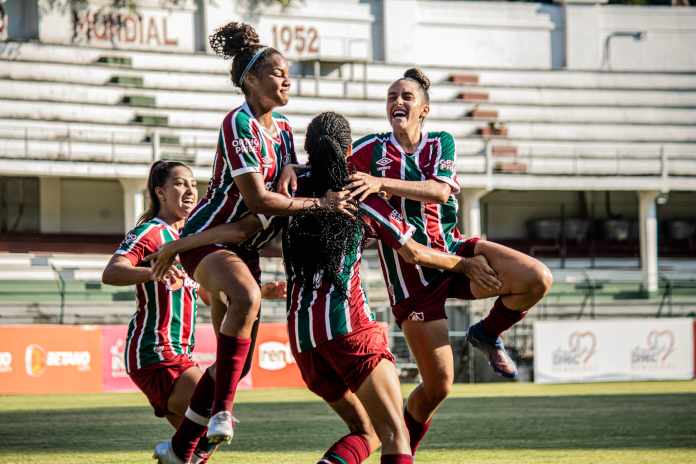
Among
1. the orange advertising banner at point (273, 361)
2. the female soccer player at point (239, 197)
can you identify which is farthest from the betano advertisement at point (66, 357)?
the female soccer player at point (239, 197)

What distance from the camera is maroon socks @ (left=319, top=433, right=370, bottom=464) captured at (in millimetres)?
6277

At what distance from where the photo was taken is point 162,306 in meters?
7.97

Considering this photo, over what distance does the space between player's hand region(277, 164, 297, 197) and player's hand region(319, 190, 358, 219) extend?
446 millimetres

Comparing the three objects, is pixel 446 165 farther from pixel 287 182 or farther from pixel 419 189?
pixel 287 182

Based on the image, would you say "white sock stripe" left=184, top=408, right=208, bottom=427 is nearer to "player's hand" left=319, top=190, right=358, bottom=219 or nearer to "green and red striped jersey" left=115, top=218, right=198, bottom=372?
"green and red striped jersey" left=115, top=218, right=198, bottom=372

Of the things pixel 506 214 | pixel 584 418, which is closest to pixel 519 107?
pixel 506 214

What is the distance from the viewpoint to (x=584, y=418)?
45.8ft

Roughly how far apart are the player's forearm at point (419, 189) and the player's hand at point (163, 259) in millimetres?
1248

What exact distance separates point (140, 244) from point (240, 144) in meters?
1.13

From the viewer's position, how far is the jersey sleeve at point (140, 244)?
7828mm

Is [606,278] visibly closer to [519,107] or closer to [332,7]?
[519,107]

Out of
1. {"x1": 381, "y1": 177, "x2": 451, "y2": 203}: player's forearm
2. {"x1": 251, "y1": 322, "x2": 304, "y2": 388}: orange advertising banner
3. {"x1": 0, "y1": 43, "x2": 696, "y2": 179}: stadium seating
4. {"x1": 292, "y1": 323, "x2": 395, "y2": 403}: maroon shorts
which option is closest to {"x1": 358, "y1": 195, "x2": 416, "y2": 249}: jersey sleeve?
{"x1": 381, "y1": 177, "x2": 451, "y2": 203}: player's forearm

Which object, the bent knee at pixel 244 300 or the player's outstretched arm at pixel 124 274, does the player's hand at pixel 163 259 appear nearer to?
the player's outstretched arm at pixel 124 274

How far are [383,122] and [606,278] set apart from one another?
27.1 feet
